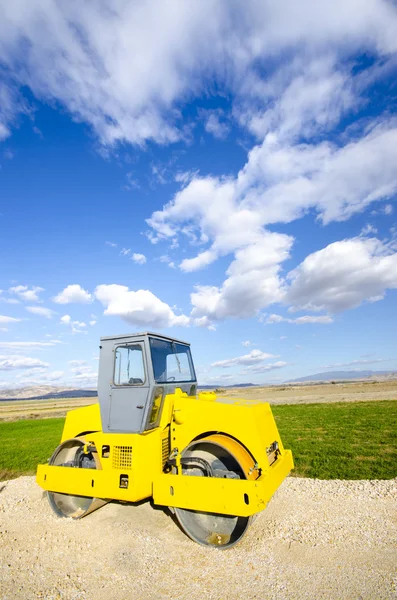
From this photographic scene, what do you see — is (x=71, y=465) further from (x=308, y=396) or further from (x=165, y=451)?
(x=308, y=396)

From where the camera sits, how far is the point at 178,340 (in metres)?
7.12

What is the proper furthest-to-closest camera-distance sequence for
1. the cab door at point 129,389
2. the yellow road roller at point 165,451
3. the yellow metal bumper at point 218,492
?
the cab door at point 129,389 → the yellow road roller at point 165,451 → the yellow metal bumper at point 218,492

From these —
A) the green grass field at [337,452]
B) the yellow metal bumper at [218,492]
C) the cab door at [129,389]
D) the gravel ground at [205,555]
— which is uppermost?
the cab door at [129,389]

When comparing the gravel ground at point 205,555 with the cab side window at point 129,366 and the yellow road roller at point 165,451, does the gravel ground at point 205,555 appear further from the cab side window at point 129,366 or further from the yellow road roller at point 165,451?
the cab side window at point 129,366

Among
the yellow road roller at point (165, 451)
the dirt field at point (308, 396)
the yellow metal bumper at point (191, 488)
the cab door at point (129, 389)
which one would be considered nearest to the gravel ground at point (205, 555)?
the yellow road roller at point (165, 451)

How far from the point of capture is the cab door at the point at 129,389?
233 inches

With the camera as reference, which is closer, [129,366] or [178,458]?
[178,458]

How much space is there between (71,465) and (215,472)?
3.10 meters

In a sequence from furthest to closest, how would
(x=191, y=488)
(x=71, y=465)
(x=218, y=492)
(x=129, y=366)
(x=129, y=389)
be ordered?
(x=71, y=465)
(x=129, y=366)
(x=129, y=389)
(x=191, y=488)
(x=218, y=492)

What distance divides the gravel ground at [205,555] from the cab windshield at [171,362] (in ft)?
8.27

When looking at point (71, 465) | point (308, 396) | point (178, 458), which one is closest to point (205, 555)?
point (178, 458)

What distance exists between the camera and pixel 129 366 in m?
6.24

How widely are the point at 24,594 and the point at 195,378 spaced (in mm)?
4316

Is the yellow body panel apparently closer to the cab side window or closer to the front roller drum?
the front roller drum
